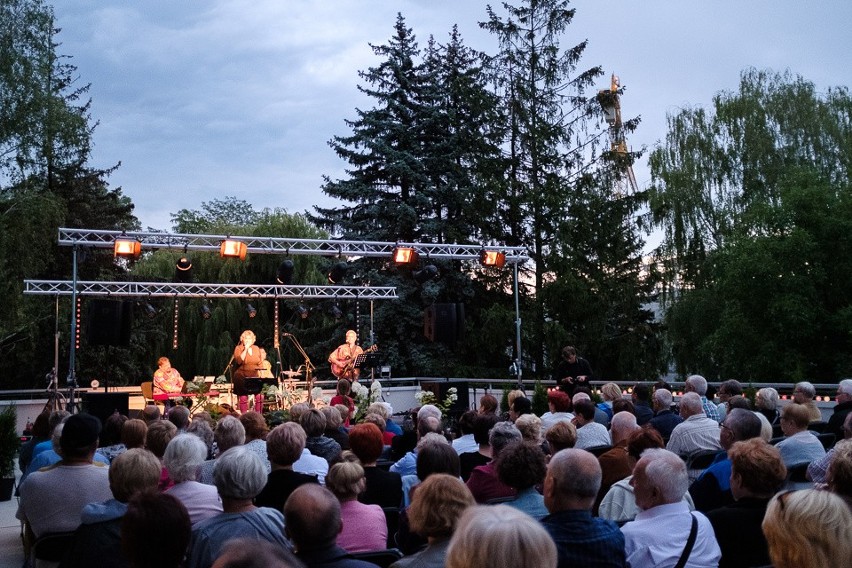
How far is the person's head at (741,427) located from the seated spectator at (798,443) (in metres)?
0.39

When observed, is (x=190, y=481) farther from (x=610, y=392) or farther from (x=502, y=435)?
(x=610, y=392)

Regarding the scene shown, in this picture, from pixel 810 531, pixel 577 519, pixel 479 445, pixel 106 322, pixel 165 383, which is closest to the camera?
pixel 810 531

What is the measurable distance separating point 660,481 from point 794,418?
237cm

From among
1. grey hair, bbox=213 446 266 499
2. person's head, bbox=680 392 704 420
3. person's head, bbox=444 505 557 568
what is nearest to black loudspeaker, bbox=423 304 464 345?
person's head, bbox=680 392 704 420

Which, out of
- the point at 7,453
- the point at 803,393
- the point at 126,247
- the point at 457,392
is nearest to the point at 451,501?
the point at 803,393

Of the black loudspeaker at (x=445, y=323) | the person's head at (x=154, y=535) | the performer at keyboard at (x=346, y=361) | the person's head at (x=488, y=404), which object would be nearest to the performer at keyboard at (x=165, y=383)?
the performer at keyboard at (x=346, y=361)

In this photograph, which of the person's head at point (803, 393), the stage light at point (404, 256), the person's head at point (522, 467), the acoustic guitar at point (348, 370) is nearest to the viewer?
the person's head at point (522, 467)

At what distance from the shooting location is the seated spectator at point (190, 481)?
154 inches

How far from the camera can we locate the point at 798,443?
5121 mm

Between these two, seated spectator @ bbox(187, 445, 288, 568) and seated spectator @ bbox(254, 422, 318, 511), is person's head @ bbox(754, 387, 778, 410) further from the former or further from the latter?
seated spectator @ bbox(187, 445, 288, 568)

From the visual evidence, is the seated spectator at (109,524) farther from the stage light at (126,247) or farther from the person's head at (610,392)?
the stage light at (126,247)

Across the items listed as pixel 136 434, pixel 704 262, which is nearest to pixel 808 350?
pixel 704 262

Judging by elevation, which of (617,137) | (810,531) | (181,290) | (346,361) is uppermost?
(617,137)

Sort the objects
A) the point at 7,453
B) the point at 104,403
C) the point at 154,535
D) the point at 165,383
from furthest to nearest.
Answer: the point at 165,383 → the point at 104,403 → the point at 7,453 → the point at 154,535
